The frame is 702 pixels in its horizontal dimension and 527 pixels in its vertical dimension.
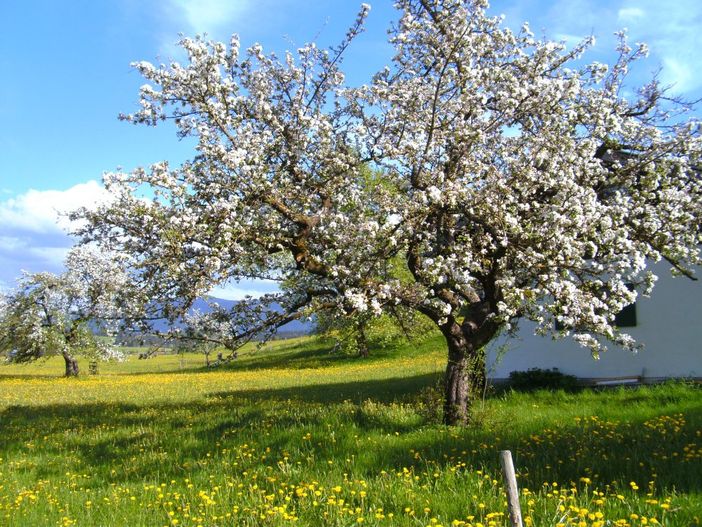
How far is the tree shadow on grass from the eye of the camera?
8.34 metres

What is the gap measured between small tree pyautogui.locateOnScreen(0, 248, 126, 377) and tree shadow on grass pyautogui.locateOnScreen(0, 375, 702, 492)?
28.5 m

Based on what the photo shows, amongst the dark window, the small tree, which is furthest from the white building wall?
the small tree

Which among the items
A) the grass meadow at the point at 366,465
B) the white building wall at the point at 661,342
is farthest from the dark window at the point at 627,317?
the grass meadow at the point at 366,465

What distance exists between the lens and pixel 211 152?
9648 millimetres

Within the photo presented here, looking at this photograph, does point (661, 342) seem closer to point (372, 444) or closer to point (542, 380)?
point (542, 380)

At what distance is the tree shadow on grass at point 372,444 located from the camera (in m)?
8.34

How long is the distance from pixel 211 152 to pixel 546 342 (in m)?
13.9

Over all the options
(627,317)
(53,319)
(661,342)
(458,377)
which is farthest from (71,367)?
(661,342)

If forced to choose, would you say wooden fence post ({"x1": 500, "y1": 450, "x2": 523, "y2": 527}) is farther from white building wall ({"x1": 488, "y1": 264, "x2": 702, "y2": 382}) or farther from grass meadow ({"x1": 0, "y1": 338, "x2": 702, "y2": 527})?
white building wall ({"x1": 488, "y1": 264, "x2": 702, "y2": 382})

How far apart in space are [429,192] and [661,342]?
11744mm

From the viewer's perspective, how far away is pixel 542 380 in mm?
18203

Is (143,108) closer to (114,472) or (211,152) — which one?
(211,152)

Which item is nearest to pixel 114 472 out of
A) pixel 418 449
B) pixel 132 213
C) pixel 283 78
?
pixel 132 213

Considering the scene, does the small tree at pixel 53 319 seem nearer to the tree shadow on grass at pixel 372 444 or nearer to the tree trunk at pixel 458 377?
the tree shadow on grass at pixel 372 444
